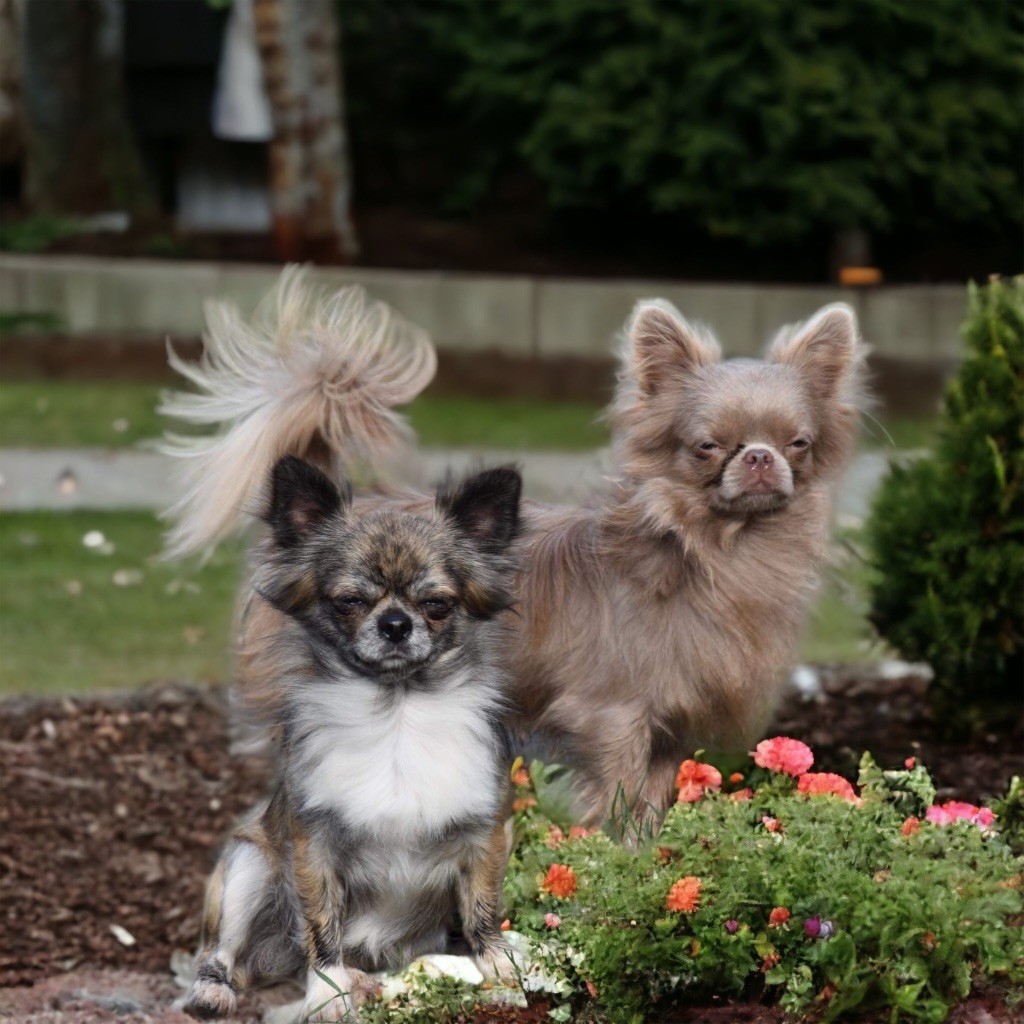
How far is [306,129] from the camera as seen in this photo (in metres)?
14.1

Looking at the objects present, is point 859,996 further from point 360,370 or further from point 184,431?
point 184,431

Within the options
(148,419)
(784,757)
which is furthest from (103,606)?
(784,757)

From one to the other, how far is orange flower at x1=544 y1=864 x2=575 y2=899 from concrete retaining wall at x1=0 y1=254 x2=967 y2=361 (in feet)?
32.9

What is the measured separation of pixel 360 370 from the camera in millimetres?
5234

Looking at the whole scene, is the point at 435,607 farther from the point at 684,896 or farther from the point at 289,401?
the point at 289,401

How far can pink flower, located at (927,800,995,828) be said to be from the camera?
171 inches

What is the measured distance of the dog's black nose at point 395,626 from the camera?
3.94m

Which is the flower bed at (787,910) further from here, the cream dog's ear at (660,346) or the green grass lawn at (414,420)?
the green grass lawn at (414,420)

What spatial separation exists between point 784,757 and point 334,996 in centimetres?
132

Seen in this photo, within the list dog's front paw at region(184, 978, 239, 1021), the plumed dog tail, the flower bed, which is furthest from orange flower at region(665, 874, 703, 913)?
the plumed dog tail

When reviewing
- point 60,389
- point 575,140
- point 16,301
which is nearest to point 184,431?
point 60,389

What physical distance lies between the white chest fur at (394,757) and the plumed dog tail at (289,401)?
1.12m

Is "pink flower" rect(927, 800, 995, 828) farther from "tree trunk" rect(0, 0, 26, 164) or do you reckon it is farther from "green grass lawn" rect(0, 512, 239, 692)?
"tree trunk" rect(0, 0, 26, 164)

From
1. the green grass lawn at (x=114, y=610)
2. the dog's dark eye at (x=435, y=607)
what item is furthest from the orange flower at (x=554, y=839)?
the green grass lawn at (x=114, y=610)
